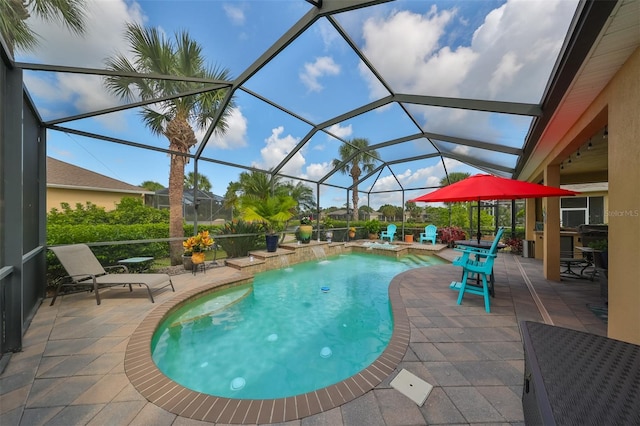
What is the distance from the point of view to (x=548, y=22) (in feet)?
7.66

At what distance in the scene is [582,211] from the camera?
33.7 ft

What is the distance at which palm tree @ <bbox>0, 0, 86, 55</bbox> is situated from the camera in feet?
8.44

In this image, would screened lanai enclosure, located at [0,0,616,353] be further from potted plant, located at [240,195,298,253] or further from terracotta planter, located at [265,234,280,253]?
terracotta planter, located at [265,234,280,253]

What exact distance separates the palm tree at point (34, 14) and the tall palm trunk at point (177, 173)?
3.90 metres

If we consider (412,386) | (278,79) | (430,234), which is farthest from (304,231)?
Answer: (412,386)

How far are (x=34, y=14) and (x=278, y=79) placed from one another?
3.26 meters

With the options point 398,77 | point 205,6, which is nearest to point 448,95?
point 398,77

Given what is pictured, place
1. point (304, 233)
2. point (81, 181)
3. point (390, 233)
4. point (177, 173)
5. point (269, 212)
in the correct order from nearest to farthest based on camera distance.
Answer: point (177, 173) < point (269, 212) < point (304, 233) < point (81, 181) < point (390, 233)

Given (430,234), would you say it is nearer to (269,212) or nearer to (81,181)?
(269,212)

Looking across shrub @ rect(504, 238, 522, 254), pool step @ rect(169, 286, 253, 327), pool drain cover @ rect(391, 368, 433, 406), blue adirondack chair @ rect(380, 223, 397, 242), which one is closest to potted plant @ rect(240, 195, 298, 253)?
pool step @ rect(169, 286, 253, 327)

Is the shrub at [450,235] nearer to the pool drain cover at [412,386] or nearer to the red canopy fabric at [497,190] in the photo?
the red canopy fabric at [497,190]

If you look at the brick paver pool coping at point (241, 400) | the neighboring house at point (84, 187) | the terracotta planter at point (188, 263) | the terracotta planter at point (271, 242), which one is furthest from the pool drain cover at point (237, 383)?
the neighboring house at point (84, 187)

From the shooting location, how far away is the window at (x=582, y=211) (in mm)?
9797

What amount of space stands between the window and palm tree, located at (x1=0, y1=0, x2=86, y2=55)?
16.2 metres
